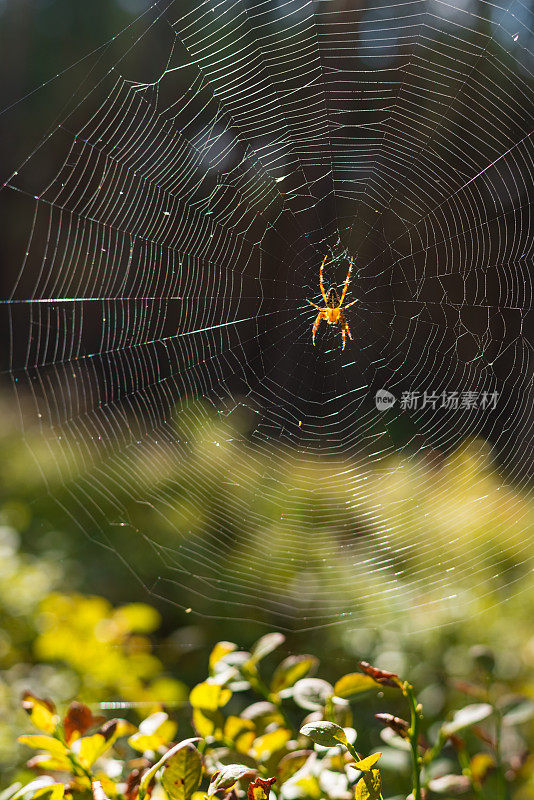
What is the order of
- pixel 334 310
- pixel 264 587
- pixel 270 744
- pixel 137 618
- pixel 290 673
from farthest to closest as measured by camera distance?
pixel 334 310, pixel 264 587, pixel 137 618, pixel 290 673, pixel 270 744

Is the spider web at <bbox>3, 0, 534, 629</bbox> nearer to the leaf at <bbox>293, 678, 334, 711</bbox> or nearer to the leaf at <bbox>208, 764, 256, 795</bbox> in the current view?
the leaf at <bbox>293, 678, 334, 711</bbox>

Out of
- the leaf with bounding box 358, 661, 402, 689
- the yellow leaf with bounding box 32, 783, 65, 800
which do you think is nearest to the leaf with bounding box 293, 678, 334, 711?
the leaf with bounding box 358, 661, 402, 689

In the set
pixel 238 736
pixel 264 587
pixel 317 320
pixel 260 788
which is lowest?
pixel 264 587

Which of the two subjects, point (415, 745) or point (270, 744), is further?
point (270, 744)

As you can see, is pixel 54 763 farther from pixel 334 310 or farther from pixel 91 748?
pixel 334 310

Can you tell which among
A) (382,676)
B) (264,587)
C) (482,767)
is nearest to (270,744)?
(382,676)
